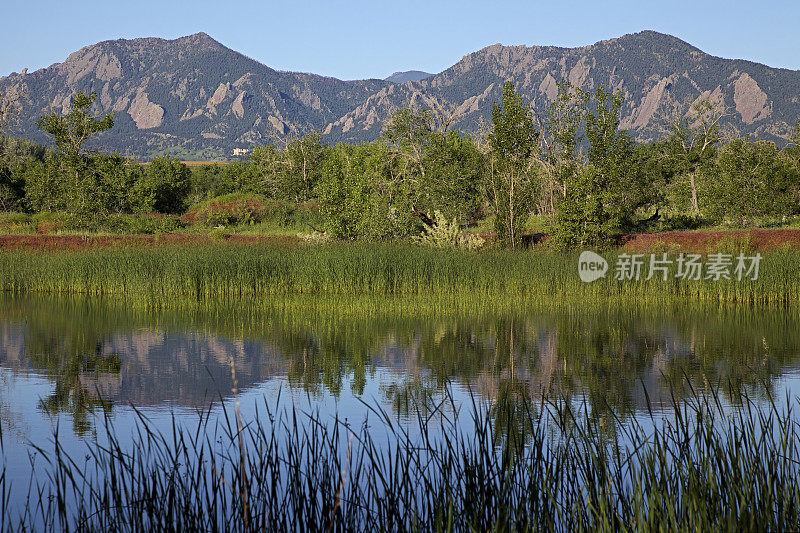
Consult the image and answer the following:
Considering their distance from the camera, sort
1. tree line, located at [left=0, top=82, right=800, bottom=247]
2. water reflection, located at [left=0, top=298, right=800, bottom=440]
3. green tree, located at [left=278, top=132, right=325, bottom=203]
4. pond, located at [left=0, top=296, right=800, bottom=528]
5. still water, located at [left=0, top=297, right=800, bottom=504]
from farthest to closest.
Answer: green tree, located at [left=278, top=132, right=325, bottom=203], tree line, located at [left=0, top=82, right=800, bottom=247], water reflection, located at [left=0, top=298, right=800, bottom=440], still water, located at [left=0, top=297, right=800, bottom=504], pond, located at [left=0, top=296, right=800, bottom=528]

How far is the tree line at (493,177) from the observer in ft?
82.0

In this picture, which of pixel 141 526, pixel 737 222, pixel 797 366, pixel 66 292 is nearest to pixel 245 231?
pixel 66 292

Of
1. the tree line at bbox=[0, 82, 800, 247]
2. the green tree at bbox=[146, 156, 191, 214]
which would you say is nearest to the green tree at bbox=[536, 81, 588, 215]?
the tree line at bbox=[0, 82, 800, 247]

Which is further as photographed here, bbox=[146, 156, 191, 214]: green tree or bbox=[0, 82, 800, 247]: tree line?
bbox=[146, 156, 191, 214]: green tree

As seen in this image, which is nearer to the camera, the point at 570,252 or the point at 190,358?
the point at 190,358

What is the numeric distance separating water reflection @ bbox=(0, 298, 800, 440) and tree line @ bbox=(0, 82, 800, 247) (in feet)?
29.8

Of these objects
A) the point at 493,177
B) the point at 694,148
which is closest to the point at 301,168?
the point at 694,148

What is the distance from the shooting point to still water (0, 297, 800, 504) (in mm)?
8062

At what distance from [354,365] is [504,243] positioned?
43.7 ft

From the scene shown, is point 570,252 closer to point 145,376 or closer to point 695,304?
point 695,304

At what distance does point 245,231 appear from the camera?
3438 cm

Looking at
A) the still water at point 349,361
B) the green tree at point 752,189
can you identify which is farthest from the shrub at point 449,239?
the green tree at point 752,189

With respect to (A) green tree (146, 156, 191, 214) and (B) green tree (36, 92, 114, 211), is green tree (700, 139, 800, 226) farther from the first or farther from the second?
(A) green tree (146, 156, 191, 214)

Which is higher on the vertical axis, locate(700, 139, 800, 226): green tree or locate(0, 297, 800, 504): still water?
locate(700, 139, 800, 226): green tree
